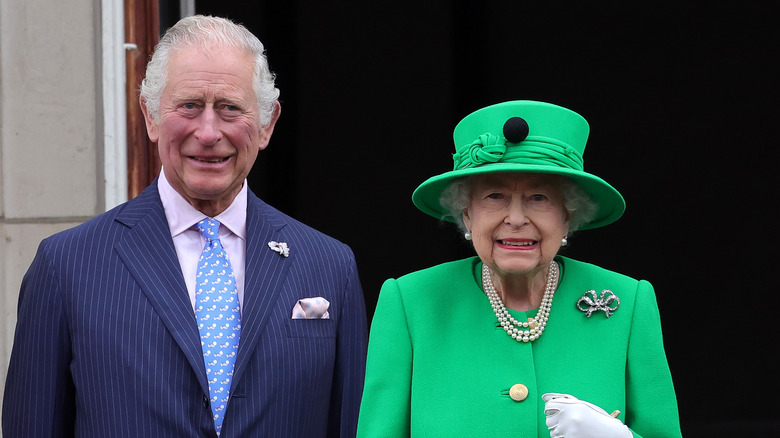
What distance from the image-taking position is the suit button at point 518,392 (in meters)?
2.24

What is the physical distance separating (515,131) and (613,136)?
193 inches

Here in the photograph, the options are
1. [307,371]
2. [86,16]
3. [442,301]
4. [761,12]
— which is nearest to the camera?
[442,301]

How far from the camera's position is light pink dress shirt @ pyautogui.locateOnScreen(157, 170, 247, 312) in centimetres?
258

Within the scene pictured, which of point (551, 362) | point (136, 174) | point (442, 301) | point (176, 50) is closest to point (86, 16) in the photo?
point (136, 174)

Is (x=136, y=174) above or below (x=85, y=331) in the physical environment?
above

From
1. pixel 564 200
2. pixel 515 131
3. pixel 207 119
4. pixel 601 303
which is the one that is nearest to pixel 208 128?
pixel 207 119

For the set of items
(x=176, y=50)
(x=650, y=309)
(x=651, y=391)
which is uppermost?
(x=176, y=50)

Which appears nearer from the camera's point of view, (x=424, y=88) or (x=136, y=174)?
(x=136, y=174)

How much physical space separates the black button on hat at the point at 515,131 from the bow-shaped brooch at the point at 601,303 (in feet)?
1.33

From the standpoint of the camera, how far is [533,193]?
225 cm

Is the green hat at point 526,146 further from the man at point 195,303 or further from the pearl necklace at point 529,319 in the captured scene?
the man at point 195,303

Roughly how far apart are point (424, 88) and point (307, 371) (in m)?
4.41

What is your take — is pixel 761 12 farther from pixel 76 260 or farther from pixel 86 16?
pixel 76 260

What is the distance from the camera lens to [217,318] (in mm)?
2502
